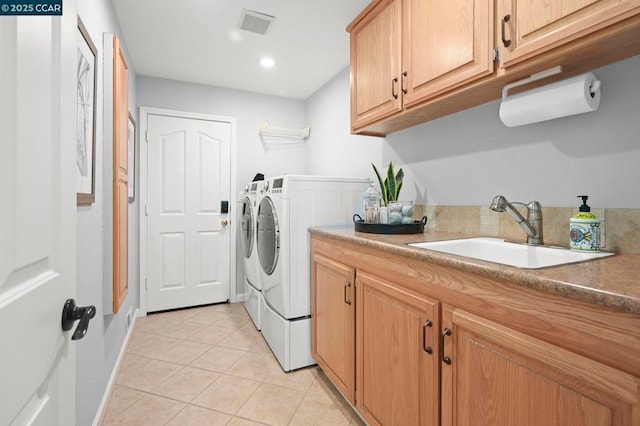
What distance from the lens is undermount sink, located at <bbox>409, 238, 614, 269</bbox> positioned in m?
1.14

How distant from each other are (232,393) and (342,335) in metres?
0.79

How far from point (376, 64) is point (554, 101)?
0.98 metres

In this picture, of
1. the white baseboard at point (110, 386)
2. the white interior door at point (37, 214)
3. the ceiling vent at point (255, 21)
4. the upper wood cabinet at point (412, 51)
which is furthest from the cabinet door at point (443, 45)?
the white baseboard at point (110, 386)

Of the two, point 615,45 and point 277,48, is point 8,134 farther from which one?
point 277,48

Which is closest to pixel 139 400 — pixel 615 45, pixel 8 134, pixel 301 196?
pixel 301 196

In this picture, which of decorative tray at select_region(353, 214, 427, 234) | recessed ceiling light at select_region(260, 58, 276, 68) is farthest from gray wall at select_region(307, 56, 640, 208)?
recessed ceiling light at select_region(260, 58, 276, 68)

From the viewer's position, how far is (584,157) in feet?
Result: 4.02

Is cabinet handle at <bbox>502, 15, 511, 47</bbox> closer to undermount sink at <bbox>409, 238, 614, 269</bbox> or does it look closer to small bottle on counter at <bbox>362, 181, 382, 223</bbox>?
undermount sink at <bbox>409, 238, 614, 269</bbox>

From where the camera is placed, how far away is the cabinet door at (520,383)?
646 mm

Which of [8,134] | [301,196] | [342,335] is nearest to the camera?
[8,134]

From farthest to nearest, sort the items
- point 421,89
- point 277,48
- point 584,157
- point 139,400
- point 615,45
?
point 277,48 → point 139,400 → point 421,89 → point 584,157 → point 615,45

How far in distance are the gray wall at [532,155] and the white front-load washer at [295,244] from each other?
523 mm

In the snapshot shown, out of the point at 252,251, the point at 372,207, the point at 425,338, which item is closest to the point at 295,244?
the point at 372,207

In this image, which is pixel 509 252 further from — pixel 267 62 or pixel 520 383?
pixel 267 62
